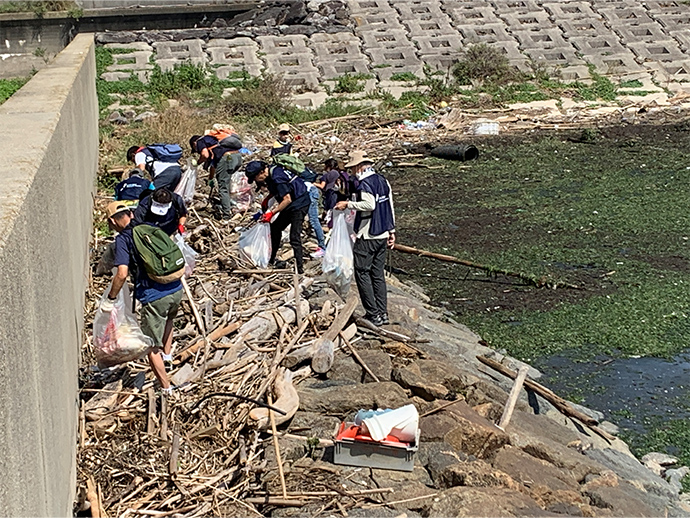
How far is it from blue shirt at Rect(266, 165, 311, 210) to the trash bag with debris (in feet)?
9.46

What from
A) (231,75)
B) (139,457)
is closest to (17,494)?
(139,457)

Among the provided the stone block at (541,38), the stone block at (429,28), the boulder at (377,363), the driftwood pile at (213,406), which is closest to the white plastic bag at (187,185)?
the driftwood pile at (213,406)

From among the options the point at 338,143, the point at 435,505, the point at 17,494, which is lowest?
the point at 338,143

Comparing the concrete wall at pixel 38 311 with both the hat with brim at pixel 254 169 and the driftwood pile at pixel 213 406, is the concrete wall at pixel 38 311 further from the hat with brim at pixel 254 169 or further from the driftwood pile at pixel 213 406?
the hat with brim at pixel 254 169

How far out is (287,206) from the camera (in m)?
10.7

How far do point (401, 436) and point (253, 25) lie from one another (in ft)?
77.6

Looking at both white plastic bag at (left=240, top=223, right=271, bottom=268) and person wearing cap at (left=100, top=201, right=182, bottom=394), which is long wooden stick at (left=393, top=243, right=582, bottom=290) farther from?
person wearing cap at (left=100, top=201, right=182, bottom=394)

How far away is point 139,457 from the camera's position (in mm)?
6418

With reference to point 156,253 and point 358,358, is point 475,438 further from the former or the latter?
point 156,253

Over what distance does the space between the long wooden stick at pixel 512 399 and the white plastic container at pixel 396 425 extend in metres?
1.22

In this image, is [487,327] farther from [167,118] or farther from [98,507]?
[167,118]

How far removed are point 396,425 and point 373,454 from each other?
287 millimetres

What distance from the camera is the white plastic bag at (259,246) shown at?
35.3 ft

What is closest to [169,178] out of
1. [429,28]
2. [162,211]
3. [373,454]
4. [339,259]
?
[339,259]
